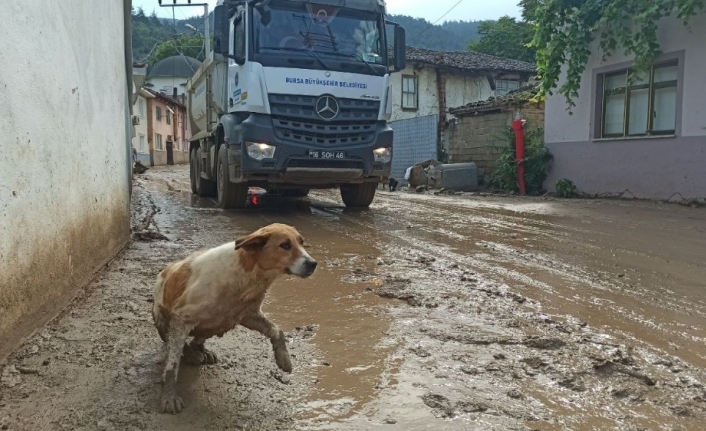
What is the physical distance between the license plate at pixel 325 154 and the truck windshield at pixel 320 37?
128 centimetres

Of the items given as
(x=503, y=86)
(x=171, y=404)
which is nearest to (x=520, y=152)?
(x=171, y=404)

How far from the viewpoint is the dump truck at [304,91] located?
8594 millimetres

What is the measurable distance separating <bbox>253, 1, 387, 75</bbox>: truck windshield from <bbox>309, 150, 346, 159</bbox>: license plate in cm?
128

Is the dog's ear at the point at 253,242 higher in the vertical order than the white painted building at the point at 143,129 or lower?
lower

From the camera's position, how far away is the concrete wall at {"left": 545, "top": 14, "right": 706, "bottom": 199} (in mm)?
11266

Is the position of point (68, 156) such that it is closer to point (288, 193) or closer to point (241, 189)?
point (241, 189)

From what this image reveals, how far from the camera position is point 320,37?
892 cm

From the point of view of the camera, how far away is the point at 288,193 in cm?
1270

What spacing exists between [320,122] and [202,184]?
5.01 m

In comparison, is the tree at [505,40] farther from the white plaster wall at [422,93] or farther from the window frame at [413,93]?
the window frame at [413,93]

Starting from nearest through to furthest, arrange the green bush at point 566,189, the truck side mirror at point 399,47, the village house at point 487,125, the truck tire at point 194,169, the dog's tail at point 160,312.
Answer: the dog's tail at point 160,312, the truck side mirror at point 399,47, the truck tire at point 194,169, the green bush at point 566,189, the village house at point 487,125

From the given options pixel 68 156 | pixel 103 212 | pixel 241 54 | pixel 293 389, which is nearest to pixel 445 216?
pixel 241 54

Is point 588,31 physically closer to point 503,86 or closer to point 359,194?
point 359,194

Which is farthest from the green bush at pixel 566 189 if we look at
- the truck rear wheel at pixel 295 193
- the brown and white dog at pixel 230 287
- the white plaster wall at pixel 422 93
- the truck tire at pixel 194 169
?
the white plaster wall at pixel 422 93
